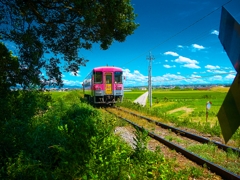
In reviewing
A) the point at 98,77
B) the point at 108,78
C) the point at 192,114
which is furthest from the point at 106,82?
the point at 192,114

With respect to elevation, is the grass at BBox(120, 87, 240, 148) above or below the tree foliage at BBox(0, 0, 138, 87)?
below

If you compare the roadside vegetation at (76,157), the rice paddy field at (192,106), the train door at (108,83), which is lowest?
the rice paddy field at (192,106)

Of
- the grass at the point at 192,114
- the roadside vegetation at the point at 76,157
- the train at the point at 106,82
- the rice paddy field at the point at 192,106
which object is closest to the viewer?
the roadside vegetation at the point at 76,157

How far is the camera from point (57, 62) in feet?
17.9

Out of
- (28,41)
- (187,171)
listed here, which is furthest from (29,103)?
(187,171)

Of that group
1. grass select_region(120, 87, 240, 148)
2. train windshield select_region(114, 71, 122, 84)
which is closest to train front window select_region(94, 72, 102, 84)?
train windshield select_region(114, 71, 122, 84)

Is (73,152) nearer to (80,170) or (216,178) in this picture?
(80,170)

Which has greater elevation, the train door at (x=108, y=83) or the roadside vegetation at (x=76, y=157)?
the train door at (x=108, y=83)

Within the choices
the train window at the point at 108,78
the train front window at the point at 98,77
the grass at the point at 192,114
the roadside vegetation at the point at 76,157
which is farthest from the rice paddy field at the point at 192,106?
the train front window at the point at 98,77

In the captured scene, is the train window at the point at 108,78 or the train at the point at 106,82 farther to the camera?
the train window at the point at 108,78

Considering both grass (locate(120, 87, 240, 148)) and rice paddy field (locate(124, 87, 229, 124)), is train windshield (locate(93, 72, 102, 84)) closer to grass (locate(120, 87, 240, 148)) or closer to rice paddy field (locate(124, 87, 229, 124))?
grass (locate(120, 87, 240, 148))

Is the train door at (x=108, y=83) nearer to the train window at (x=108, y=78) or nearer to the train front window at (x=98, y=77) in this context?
the train window at (x=108, y=78)

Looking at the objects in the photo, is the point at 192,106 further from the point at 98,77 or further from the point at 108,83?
the point at 98,77

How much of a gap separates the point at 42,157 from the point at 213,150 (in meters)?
4.95
